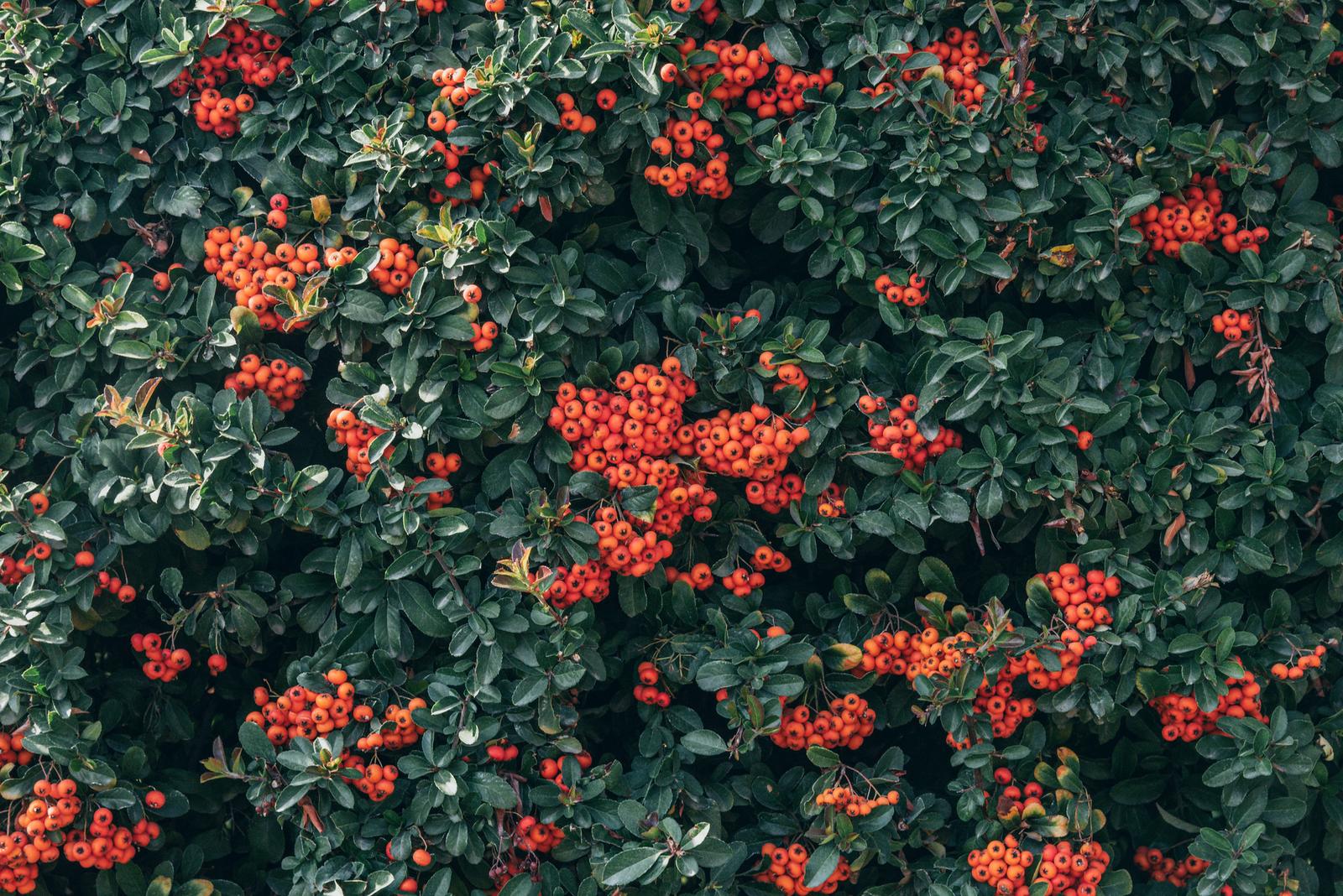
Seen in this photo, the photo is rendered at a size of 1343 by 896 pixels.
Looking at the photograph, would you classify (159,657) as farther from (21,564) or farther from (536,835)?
(536,835)

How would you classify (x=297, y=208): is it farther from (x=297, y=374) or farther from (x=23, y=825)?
(x=23, y=825)

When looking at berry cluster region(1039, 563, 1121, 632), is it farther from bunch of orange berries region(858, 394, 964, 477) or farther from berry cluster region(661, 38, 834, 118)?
berry cluster region(661, 38, 834, 118)

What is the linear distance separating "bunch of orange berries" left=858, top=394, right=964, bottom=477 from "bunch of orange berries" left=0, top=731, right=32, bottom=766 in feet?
8.14

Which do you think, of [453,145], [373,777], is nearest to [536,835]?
[373,777]

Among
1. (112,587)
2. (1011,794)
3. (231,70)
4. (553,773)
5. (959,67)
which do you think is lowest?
(1011,794)

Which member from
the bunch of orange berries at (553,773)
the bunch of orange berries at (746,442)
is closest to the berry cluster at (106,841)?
the bunch of orange berries at (553,773)

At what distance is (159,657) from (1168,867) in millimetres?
3058

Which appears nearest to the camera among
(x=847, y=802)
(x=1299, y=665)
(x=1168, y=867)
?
(x=847, y=802)

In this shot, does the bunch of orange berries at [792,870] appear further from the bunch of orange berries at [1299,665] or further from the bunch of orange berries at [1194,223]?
the bunch of orange berries at [1194,223]

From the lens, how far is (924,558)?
367 centimetres

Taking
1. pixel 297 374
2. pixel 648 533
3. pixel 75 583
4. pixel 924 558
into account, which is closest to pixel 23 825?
pixel 75 583

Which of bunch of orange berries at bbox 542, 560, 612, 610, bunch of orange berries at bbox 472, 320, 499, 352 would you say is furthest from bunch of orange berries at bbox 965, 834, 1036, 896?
bunch of orange berries at bbox 472, 320, 499, 352

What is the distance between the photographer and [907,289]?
11.8 feet

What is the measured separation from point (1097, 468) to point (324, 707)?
2.26 m
